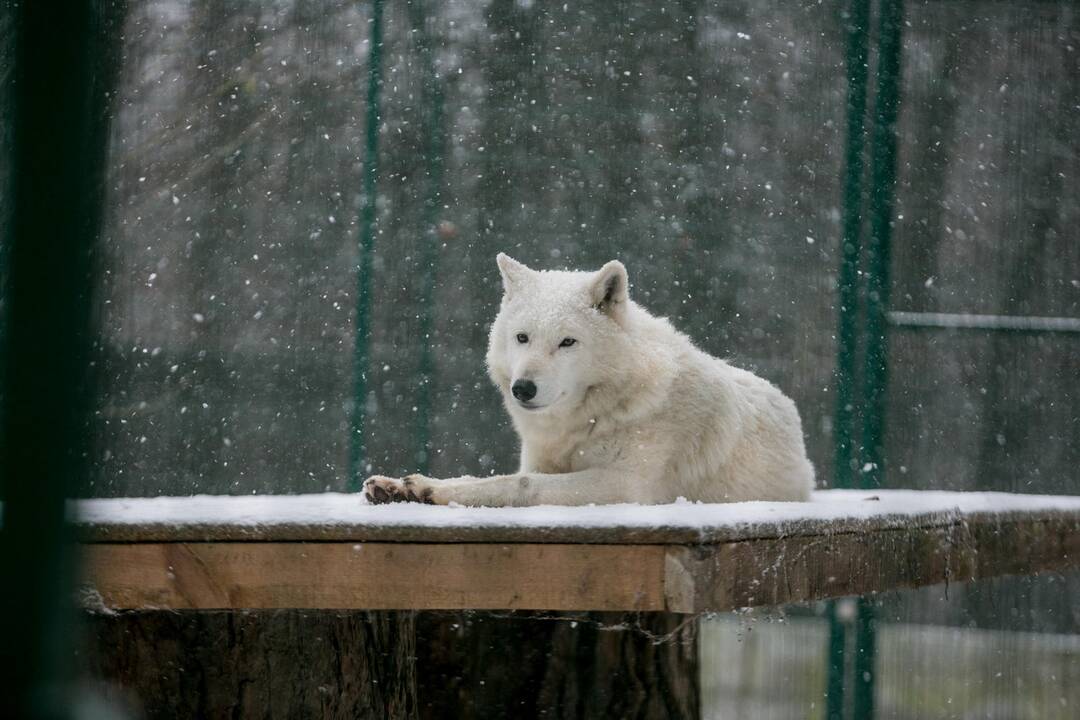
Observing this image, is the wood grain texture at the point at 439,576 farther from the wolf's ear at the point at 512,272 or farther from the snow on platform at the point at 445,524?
the wolf's ear at the point at 512,272

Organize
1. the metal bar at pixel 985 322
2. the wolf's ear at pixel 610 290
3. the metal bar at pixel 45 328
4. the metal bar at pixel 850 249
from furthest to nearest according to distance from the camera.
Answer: the metal bar at pixel 985 322, the metal bar at pixel 850 249, the wolf's ear at pixel 610 290, the metal bar at pixel 45 328

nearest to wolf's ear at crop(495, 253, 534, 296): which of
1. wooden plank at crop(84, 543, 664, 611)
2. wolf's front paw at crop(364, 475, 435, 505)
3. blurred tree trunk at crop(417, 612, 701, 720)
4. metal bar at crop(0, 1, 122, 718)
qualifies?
wolf's front paw at crop(364, 475, 435, 505)

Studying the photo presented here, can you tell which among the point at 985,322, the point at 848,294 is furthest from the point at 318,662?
the point at 985,322

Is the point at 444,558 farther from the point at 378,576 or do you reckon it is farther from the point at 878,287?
the point at 878,287

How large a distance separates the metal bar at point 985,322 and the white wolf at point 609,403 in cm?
170

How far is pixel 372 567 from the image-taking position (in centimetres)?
213

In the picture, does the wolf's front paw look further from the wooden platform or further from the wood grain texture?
the wood grain texture

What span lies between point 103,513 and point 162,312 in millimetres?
2521

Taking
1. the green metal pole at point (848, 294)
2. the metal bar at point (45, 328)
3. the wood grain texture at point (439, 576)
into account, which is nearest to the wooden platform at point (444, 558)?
the wood grain texture at point (439, 576)

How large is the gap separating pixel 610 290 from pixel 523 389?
51 centimetres

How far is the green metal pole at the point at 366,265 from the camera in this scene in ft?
15.8

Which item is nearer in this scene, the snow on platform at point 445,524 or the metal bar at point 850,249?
the snow on platform at point 445,524

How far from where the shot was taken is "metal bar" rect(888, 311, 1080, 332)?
5.00 meters

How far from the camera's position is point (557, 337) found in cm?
326
